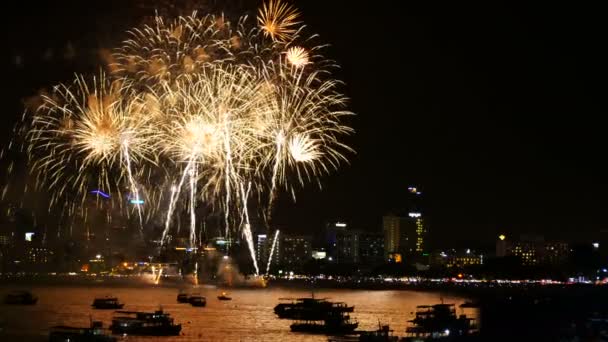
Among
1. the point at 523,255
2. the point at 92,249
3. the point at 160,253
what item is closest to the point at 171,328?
the point at 160,253

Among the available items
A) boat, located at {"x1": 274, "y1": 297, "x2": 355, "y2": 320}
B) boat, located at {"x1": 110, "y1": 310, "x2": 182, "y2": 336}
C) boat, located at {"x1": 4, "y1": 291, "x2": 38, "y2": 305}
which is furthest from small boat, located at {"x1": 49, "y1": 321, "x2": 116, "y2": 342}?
boat, located at {"x1": 4, "y1": 291, "x2": 38, "y2": 305}

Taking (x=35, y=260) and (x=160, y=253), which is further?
(x=35, y=260)

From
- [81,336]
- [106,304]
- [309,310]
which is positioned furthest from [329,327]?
[106,304]

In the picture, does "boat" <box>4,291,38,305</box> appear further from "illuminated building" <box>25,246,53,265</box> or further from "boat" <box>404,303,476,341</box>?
"illuminated building" <box>25,246,53,265</box>

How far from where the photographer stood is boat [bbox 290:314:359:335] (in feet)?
136

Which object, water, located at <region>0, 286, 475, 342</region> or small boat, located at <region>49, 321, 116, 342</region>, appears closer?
small boat, located at <region>49, 321, 116, 342</region>

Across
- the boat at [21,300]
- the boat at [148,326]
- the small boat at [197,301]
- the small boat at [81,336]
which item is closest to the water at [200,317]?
the small boat at [197,301]

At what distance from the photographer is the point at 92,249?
13525 centimetres

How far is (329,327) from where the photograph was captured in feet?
137

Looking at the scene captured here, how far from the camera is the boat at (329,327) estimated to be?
41406 millimetres

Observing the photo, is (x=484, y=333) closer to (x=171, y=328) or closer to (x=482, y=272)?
(x=171, y=328)

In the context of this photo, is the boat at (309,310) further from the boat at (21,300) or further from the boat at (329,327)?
the boat at (21,300)

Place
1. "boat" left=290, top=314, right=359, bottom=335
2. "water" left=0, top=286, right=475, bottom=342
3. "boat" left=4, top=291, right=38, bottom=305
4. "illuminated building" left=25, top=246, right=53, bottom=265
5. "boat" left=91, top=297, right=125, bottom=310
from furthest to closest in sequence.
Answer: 1. "illuminated building" left=25, top=246, right=53, bottom=265
2. "boat" left=4, top=291, right=38, bottom=305
3. "boat" left=91, top=297, right=125, bottom=310
4. "boat" left=290, top=314, right=359, bottom=335
5. "water" left=0, top=286, right=475, bottom=342

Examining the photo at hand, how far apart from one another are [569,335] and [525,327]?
17.6 feet
